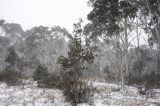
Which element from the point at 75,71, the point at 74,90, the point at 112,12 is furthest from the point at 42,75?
the point at 74,90

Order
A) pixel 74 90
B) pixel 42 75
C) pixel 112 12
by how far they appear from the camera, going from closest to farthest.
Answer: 1. pixel 74 90
2. pixel 42 75
3. pixel 112 12

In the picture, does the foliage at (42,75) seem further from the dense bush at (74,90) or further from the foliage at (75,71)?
the dense bush at (74,90)

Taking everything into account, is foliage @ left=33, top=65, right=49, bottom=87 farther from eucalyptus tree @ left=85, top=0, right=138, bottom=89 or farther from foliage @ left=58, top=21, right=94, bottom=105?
eucalyptus tree @ left=85, top=0, right=138, bottom=89

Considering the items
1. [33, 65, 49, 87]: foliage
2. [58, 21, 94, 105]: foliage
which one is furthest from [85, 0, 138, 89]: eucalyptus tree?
[33, 65, 49, 87]: foliage

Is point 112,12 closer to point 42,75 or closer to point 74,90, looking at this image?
point 42,75

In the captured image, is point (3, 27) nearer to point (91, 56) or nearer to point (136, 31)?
point (136, 31)

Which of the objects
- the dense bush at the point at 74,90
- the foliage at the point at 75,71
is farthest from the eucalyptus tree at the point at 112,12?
the dense bush at the point at 74,90

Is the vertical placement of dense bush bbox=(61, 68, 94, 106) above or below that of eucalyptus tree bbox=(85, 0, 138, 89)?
below

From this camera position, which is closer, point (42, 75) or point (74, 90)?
point (74, 90)

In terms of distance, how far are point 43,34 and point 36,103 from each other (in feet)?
102

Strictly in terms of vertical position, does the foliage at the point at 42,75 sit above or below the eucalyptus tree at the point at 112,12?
below

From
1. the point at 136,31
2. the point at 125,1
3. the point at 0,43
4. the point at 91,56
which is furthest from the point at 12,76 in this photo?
the point at 0,43

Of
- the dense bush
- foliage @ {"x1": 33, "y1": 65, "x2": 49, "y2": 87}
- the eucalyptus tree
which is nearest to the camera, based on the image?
the dense bush

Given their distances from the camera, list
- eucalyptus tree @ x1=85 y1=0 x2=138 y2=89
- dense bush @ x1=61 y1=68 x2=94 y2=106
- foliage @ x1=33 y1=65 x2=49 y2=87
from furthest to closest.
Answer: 1. eucalyptus tree @ x1=85 y1=0 x2=138 y2=89
2. foliage @ x1=33 y1=65 x2=49 y2=87
3. dense bush @ x1=61 y1=68 x2=94 y2=106
